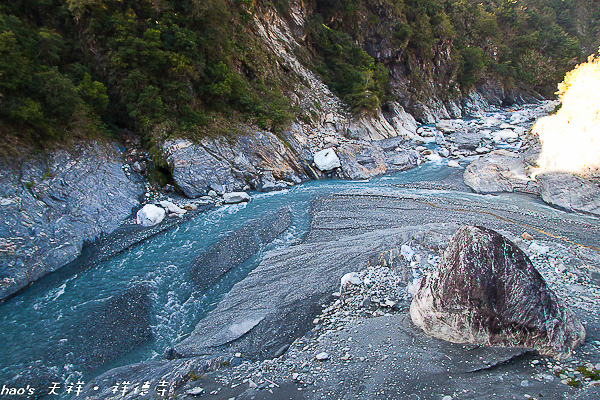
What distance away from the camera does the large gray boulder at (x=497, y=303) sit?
4.85 metres

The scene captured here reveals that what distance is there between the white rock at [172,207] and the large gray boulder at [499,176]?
555 inches

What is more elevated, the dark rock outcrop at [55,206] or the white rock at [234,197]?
the dark rock outcrop at [55,206]

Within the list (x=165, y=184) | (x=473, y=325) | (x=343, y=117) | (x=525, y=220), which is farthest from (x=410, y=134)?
(x=473, y=325)

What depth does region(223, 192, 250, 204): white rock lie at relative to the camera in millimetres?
14305

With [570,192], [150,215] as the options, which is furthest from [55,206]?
[570,192]

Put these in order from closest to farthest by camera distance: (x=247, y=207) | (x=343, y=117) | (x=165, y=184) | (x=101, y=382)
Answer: (x=101, y=382) → (x=247, y=207) → (x=165, y=184) → (x=343, y=117)

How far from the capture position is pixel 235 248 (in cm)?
1053

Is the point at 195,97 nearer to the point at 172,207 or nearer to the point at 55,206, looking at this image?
the point at 172,207

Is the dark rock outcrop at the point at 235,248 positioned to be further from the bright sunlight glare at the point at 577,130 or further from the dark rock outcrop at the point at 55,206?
the bright sunlight glare at the point at 577,130

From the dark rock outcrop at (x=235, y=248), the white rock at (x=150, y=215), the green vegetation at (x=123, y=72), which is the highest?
the green vegetation at (x=123, y=72)

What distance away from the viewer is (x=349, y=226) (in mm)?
11766

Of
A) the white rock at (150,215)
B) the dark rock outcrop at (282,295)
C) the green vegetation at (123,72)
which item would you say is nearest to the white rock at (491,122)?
the green vegetation at (123,72)

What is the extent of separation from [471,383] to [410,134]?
83.9 ft

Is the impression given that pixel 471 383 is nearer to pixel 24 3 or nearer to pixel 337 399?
pixel 337 399
